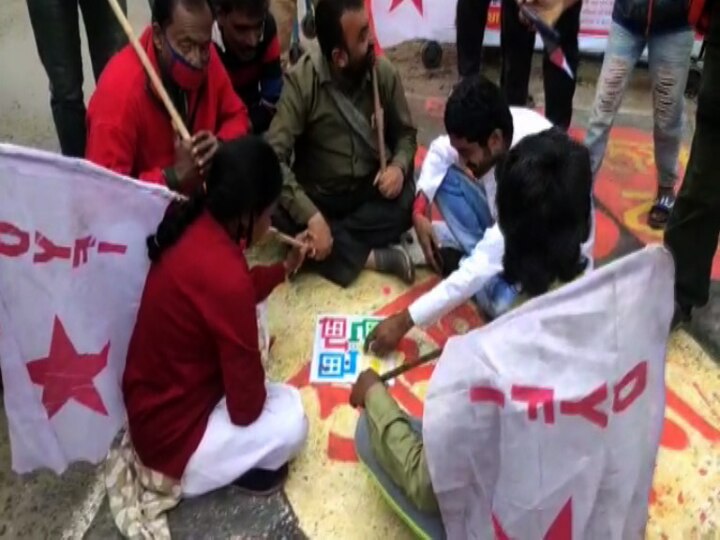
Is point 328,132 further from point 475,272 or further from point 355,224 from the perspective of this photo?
point 475,272

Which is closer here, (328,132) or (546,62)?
(328,132)

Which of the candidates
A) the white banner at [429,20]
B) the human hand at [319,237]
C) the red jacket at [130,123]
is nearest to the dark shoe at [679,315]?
the human hand at [319,237]

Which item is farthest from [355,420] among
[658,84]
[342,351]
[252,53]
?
[658,84]

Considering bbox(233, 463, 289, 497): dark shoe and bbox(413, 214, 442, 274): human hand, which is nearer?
bbox(233, 463, 289, 497): dark shoe

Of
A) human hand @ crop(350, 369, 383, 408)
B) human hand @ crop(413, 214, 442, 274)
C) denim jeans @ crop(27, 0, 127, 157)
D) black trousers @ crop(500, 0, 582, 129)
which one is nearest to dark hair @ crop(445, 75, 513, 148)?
human hand @ crop(413, 214, 442, 274)

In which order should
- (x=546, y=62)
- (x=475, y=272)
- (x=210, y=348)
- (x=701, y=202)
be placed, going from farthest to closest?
(x=546, y=62)
(x=701, y=202)
(x=475, y=272)
(x=210, y=348)

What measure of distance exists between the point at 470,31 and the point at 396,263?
1.26 metres

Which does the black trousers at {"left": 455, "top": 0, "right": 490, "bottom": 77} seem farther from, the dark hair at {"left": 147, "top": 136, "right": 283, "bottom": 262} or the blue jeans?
the dark hair at {"left": 147, "top": 136, "right": 283, "bottom": 262}

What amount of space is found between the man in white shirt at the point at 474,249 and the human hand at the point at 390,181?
5.6 inches

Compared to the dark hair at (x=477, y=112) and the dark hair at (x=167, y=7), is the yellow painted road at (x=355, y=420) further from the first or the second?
the dark hair at (x=167, y=7)

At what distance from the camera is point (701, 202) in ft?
7.91

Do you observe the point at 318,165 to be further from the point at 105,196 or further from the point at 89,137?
the point at 105,196

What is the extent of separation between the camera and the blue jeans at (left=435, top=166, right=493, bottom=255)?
2.59m

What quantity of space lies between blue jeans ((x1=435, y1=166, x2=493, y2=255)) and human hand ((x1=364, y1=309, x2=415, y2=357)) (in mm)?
372
